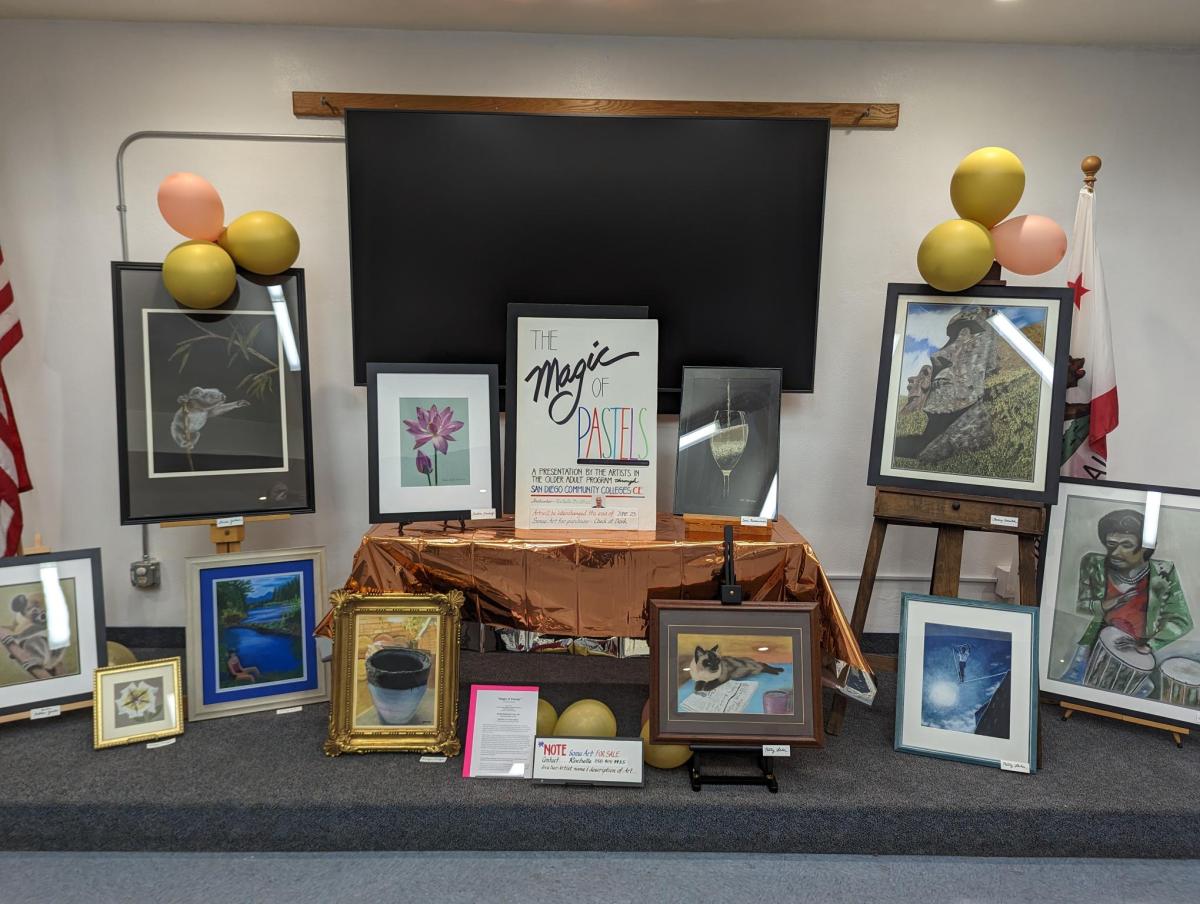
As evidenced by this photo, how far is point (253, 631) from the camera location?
7.50ft

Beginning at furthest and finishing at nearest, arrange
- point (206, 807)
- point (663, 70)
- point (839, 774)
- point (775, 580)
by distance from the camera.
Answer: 1. point (663, 70)
2. point (775, 580)
3. point (839, 774)
4. point (206, 807)

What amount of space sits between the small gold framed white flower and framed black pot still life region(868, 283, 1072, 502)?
7.59 ft

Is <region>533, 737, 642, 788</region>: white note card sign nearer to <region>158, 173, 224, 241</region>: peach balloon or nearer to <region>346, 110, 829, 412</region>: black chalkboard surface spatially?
<region>346, 110, 829, 412</region>: black chalkboard surface

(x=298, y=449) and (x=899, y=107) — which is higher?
(x=899, y=107)

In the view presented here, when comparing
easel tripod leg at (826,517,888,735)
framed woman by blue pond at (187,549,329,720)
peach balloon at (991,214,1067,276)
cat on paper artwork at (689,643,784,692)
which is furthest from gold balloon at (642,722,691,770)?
peach balloon at (991,214,1067,276)

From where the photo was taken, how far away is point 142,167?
8.87 feet

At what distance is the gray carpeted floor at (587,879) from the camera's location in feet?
5.65

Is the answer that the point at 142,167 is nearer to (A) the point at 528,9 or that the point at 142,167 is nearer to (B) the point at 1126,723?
(A) the point at 528,9

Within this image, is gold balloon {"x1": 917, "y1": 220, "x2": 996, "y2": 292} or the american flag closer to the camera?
gold balloon {"x1": 917, "y1": 220, "x2": 996, "y2": 292}

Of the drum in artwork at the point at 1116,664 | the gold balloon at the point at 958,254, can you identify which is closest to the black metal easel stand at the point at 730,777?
the drum in artwork at the point at 1116,664

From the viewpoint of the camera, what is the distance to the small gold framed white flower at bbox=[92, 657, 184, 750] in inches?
83.7

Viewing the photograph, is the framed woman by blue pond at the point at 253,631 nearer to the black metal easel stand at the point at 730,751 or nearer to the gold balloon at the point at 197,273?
the gold balloon at the point at 197,273

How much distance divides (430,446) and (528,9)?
1.62 metres

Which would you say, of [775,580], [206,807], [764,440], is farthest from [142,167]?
[775,580]
